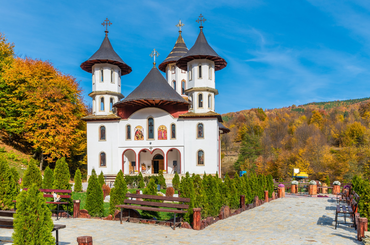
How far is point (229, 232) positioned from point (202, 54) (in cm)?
2111

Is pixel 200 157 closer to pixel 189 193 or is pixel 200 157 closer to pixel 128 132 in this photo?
pixel 128 132

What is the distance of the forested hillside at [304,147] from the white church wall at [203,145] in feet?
66.5

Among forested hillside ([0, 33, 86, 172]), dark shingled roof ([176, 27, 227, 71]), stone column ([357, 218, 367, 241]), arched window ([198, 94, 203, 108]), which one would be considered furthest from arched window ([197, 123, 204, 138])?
stone column ([357, 218, 367, 241])

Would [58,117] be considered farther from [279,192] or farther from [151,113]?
[279,192]

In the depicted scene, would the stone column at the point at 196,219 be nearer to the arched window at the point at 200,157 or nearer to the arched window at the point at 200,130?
the arched window at the point at 200,157

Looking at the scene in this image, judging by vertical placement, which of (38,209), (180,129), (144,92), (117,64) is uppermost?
(117,64)

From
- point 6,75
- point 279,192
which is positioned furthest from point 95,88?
point 279,192

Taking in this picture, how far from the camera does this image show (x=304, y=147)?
2142 inches

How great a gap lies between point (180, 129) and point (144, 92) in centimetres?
451

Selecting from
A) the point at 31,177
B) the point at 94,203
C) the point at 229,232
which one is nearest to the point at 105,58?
the point at 31,177

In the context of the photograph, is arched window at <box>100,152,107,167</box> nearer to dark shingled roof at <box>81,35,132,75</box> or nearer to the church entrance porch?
the church entrance porch

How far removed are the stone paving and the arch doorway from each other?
793 inches

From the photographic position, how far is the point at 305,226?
30.2 feet

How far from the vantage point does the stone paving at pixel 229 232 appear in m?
7.21
